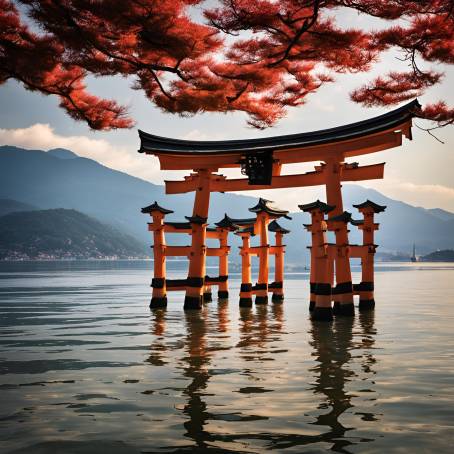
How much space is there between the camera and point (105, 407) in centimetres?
633

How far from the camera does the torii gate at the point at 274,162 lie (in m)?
16.5

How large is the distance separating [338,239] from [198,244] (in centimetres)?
472

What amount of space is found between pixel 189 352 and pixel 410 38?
9100mm

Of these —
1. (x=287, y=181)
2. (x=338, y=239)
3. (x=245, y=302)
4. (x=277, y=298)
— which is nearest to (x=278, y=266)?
(x=277, y=298)

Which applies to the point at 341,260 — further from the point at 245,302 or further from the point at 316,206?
the point at 245,302

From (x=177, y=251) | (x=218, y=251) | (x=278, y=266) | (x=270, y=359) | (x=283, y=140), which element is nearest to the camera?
(x=270, y=359)

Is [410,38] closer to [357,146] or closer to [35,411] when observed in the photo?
[357,146]

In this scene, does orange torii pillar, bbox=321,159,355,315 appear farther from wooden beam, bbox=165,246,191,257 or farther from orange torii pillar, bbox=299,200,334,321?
wooden beam, bbox=165,246,191,257

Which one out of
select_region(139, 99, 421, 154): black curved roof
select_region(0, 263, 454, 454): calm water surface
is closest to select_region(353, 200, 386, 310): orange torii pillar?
select_region(139, 99, 421, 154): black curved roof

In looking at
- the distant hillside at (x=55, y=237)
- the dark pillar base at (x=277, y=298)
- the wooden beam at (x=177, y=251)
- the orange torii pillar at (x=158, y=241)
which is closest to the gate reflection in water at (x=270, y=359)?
the orange torii pillar at (x=158, y=241)

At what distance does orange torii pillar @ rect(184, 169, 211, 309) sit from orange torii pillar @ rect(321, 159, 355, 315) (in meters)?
4.11

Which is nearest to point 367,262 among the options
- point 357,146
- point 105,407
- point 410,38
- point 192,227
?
point 357,146

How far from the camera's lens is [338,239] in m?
16.4

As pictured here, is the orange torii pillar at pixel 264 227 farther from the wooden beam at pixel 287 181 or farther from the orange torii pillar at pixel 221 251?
the orange torii pillar at pixel 221 251
